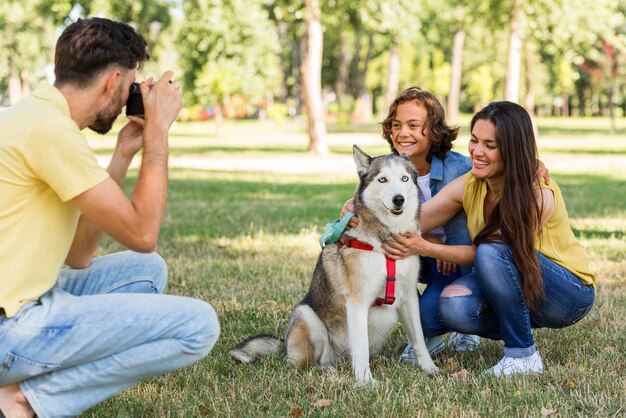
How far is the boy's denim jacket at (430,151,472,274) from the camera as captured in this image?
4.61m

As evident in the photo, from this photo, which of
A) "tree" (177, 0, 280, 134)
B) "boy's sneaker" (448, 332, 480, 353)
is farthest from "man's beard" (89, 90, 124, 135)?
"tree" (177, 0, 280, 134)

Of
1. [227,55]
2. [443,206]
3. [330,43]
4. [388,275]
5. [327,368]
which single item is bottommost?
[327,368]

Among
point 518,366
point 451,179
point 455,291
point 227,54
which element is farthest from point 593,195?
point 227,54

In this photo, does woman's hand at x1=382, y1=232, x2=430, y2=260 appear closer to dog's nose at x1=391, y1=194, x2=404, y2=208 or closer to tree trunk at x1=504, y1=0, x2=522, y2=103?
dog's nose at x1=391, y1=194, x2=404, y2=208

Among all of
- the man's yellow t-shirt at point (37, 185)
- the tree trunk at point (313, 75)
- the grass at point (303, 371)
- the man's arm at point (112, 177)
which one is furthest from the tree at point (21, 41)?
the man's yellow t-shirt at point (37, 185)

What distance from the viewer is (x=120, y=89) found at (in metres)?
2.99

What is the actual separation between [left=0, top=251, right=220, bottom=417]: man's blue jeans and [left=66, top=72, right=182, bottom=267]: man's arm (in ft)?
0.92

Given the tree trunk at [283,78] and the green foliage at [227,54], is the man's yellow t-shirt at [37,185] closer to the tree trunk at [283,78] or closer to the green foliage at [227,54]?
the green foliage at [227,54]

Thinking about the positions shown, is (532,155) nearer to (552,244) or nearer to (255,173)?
(552,244)

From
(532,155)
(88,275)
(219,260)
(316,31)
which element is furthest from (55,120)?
(316,31)

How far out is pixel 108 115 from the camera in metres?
3.04

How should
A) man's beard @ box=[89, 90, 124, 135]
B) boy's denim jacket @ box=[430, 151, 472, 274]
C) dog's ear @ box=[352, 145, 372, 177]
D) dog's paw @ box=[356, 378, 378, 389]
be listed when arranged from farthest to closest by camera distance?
boy's denim jacket @ box=[430, 151, 472, 274] → dog's ear @ box=[352, 145, 372, 177] → dog's paw @ box=[356, 378, 378, 389] → man's beard @ box=[89, 90, 124, 135]

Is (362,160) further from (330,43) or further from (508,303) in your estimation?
(330,43)

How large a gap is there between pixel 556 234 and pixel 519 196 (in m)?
0.41
